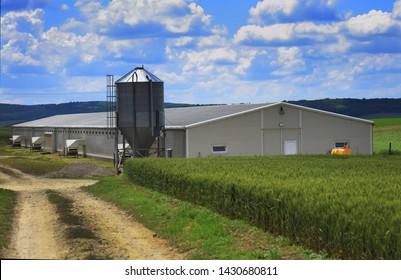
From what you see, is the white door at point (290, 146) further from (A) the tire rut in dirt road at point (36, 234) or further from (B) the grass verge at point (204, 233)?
(A) the tire rut in dirt road at point (36, 234)

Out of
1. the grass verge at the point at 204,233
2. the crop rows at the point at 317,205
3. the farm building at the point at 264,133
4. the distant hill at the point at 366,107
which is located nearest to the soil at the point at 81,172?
the farm building at the point at 264,133

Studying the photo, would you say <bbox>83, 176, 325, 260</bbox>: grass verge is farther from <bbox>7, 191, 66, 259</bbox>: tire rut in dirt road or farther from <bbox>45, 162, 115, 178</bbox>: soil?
<bbox>45, 162, 115, 178</bbox>: soil

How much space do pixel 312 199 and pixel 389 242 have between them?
2.85m

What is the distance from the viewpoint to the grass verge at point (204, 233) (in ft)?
43.2

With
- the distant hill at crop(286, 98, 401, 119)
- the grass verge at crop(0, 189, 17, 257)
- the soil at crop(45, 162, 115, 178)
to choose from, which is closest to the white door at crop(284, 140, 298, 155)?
the soil at crop(45, 162, 115, 178)

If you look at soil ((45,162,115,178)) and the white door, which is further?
the white door

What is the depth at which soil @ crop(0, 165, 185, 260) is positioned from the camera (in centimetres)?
1443

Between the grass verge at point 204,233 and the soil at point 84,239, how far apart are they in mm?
387

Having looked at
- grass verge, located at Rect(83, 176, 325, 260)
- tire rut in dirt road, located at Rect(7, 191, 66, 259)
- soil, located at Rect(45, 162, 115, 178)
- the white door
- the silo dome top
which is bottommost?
tire rut in dirt road, located at Rect(7, 191, 66, 259)

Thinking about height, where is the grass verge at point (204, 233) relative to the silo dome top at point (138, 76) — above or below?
below

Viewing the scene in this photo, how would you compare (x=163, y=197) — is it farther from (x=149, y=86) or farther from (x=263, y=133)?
(x=263, y=133)

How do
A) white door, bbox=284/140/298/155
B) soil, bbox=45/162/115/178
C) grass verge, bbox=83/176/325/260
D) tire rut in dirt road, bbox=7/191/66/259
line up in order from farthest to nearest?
white door, bbox=284/140/298/155 < soil, bbox=45/162/115/178 < tire rut in dirt road, bbox=7/191/66/259 < grass verge, bbox=83/176/325/260

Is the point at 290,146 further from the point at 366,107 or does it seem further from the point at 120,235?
the point at 366,107

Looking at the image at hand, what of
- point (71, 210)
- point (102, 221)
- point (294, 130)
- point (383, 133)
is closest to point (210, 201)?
point (102, 221)
